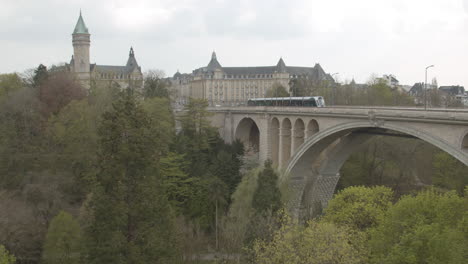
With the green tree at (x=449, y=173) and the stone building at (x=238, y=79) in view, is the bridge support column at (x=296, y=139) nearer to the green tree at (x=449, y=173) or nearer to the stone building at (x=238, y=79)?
the green tree at (x=449, y=173)

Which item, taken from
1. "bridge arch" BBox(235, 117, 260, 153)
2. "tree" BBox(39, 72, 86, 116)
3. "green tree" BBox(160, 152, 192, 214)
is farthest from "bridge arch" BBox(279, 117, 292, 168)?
"tree" BBox(39, 72, 86, 116)

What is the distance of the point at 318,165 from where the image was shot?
39.6m

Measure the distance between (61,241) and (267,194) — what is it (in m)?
11.9

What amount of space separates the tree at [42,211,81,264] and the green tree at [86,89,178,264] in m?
8.10

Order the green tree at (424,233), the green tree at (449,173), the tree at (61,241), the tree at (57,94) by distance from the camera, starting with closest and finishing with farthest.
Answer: the green tree at (424,233) < the tree at (61,241) < the green tree at (449,173) < the tree at (57,94)

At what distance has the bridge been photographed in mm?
21516

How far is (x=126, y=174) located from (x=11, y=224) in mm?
10743

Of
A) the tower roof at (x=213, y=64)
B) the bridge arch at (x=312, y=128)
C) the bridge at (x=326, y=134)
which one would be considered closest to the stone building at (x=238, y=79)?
the tower roof at (x=213, y=64)

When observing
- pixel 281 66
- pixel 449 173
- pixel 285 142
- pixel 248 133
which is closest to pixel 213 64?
pixel 281 66

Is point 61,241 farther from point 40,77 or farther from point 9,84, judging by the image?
point 9,84

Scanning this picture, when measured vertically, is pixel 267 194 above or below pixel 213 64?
below

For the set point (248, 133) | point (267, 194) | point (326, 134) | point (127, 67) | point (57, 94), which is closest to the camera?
point (267, 194)

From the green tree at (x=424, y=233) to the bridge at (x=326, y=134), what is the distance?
9.26ft

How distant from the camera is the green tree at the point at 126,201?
56.3 ft
